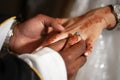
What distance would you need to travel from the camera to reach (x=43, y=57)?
60 centimetres

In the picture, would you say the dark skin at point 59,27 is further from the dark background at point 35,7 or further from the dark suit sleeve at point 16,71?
the dark suit sleeve at point 16,71

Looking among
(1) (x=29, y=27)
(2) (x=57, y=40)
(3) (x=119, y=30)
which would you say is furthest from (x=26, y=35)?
(3) (x=119, y=30)

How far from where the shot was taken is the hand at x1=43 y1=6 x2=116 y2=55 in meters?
0.81

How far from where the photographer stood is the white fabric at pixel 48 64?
58cm

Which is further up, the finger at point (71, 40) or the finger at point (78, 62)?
the finger at point (71, 40)

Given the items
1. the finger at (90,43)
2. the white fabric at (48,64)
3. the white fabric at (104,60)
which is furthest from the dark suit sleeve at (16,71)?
the white fabric at (104,60)

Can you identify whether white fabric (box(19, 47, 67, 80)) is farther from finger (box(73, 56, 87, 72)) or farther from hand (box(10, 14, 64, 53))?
hand (box(10, 14, 64, 53))

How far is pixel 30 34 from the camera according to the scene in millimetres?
906

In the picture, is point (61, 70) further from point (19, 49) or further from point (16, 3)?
point (16, 3)

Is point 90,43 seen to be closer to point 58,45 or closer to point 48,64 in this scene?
point 58,45

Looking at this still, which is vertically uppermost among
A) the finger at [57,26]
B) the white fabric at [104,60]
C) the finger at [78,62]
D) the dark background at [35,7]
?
the finger at [57,26]

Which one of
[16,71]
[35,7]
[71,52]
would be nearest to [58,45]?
[71,52]

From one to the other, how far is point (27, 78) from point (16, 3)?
0.77 metres

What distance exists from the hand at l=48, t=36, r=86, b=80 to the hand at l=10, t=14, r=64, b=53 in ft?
0.44
